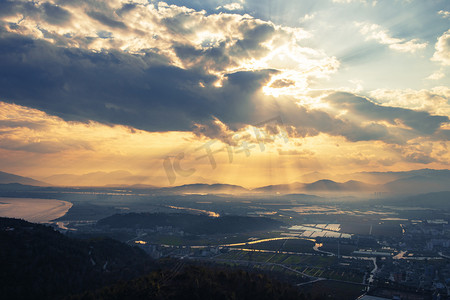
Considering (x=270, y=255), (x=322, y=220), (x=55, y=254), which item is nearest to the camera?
(x=55, y=254)

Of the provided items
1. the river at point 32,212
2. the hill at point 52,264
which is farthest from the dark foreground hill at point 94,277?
the river at point 32,212

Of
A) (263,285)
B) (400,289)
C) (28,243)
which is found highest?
(28,243)

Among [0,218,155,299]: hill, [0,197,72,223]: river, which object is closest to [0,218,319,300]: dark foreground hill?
[0,218,155,299]: hill

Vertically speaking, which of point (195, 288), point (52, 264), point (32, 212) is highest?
point (32, 212)

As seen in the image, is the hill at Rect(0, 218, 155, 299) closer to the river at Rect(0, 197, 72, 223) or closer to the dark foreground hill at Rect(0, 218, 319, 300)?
the dark foreground hill at Rect(0, 218, 319, 300)

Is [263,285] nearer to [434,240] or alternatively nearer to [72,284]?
[72,284]

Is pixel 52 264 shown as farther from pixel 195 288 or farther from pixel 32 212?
pixel 32 212

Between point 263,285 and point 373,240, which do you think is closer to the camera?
point 263,285

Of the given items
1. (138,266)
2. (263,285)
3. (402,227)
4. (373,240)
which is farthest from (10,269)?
(402,227)

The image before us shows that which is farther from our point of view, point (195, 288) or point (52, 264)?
point (52, 264)

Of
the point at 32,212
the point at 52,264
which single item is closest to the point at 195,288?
the point at 52,264

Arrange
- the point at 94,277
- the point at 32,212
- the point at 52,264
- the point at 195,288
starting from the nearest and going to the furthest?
1. the point at 195,288
2. the point at 52,264
3. the point at 94,277
4. the point at 32,212
